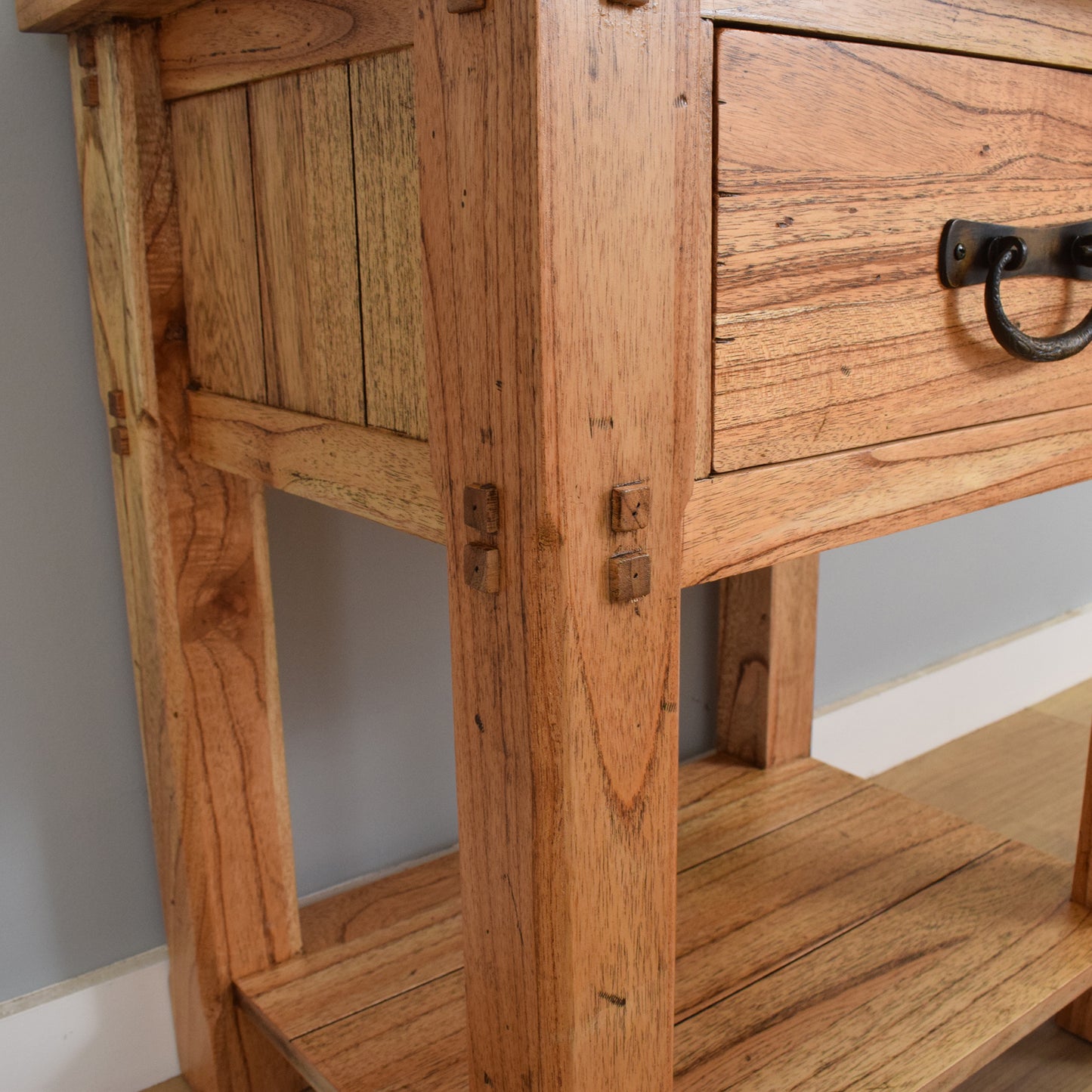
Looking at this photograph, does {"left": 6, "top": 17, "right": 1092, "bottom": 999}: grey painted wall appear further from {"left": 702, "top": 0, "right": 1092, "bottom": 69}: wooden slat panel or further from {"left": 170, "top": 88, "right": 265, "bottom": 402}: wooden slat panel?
{"left": 702, "top": 0, "right": 1092, "bottom": 69}: wooden slat panel

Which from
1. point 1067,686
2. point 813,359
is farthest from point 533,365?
point 1067,686

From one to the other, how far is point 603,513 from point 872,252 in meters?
0.21

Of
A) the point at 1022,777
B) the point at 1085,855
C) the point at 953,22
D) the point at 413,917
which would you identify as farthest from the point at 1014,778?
the point at 953,22

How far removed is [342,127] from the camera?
22.9 inches

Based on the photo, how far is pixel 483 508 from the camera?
18.8 inches

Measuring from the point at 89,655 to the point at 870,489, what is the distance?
63 cm

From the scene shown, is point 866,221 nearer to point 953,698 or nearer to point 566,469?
point 566,469

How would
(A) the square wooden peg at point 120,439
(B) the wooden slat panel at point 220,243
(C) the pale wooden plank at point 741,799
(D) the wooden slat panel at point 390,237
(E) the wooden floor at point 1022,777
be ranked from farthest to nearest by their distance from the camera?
(E) the wooden floor at point 1022,777
(C) the pale wooden plank at point 741,799
(A) the square wooden peg at point 120,439
(B) the wooden slat panel at point 220,243
(D) the wooden slat panel at point 390,237

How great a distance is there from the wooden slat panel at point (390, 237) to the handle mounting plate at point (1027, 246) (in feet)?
0.92

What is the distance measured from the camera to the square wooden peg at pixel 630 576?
1.56 feet

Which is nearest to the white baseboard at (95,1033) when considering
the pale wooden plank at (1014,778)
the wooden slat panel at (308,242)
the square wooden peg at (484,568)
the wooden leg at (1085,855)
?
the wooden slat panel at (308,242)

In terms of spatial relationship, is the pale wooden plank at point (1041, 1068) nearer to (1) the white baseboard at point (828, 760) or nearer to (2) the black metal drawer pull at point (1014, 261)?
(1) the white baseboard at point (828, 760)

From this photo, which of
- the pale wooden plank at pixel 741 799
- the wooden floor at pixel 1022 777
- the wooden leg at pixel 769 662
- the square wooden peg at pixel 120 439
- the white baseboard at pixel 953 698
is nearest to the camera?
the square wooden peg at pixel 120 439

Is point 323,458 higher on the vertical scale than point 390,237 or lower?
lower
